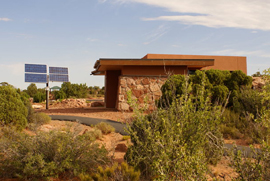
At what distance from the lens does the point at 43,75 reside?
19.9 meters

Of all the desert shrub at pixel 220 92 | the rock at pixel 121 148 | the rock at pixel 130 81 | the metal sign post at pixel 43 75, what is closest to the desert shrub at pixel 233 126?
the desert shrub at pixel 220 92

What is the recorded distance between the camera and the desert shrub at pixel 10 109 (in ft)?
26.1

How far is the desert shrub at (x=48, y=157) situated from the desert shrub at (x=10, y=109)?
2889 millimetres

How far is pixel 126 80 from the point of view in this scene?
1570 centimetres

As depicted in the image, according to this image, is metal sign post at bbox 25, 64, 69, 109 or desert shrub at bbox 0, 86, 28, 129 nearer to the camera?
desert shrub at bbox 0, 86, 28, 129

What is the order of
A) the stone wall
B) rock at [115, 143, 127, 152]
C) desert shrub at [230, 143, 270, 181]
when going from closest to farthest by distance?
1. desert shrub at [230, 143, 270, 181]
2. rock at [115, 143, 127, 152]
3. the stone wall

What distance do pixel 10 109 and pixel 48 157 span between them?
3.96 meters

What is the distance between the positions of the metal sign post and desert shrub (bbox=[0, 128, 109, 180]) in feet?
49.0

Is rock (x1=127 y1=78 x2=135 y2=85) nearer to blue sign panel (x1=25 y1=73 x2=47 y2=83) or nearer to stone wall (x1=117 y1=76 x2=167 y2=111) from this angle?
stone wall (x1=117 y1=76 x2=167 y2=111)

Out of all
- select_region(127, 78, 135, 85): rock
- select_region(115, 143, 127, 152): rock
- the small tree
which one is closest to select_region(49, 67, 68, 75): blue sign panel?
select_region(127, 78, 135, 85): rock

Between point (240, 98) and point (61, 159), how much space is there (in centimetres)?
906

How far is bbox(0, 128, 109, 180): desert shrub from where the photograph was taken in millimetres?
4648

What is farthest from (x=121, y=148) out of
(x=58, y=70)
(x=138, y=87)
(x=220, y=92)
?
(x=58, y=70)

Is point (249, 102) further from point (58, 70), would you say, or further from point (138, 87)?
point (58, 70)
